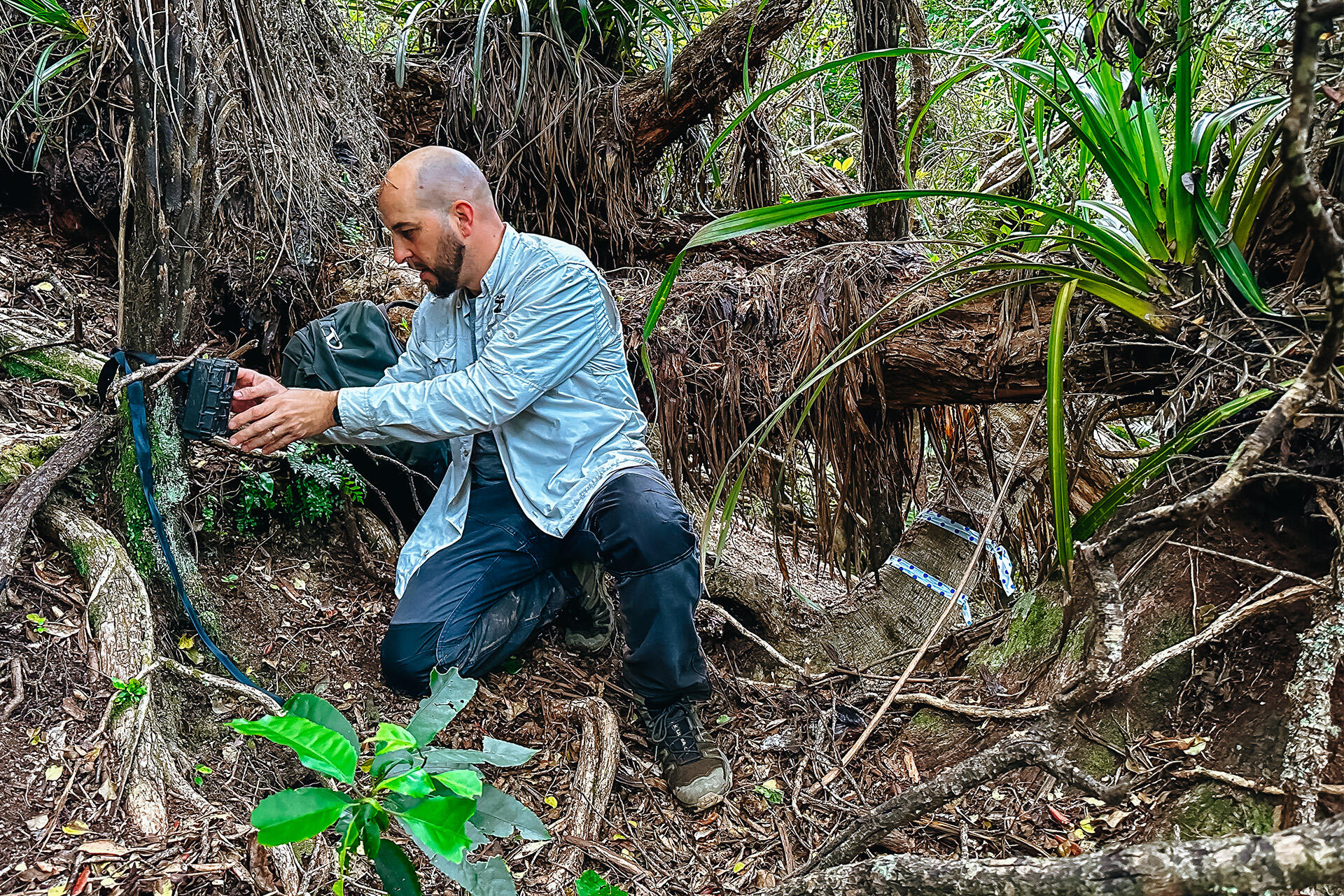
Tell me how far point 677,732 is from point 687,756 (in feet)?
0.21

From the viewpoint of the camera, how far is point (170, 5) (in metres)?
1.81

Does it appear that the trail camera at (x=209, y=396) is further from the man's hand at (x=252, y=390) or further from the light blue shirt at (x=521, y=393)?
the light blue shirt at (x=521, y=393)

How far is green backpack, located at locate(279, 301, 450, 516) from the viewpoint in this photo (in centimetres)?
253

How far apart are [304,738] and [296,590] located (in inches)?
54.0

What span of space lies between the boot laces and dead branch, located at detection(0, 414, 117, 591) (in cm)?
146

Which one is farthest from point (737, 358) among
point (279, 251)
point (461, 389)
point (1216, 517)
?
point (279, 251)

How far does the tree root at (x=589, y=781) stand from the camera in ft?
6.00

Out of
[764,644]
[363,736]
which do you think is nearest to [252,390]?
[363,736]

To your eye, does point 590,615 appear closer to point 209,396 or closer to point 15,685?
point 209,396

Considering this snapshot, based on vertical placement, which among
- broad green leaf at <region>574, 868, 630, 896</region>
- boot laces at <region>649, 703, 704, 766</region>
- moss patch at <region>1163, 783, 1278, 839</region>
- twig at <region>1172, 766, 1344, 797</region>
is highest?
twig at <region>1172, 766, 1344, 797</region>

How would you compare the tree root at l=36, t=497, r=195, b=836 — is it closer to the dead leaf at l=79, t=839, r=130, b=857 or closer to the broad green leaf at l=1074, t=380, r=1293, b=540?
the dead leaf at l=79, t=839, r=130, b=857

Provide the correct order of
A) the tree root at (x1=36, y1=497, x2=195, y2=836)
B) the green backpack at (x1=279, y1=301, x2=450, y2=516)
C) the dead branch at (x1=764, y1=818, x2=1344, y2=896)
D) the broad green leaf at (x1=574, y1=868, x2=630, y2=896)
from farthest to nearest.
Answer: the green backpack at (x1=279, y1=301, x2=450, y2=516)
the tree root at (x1=36, y1=497, x2=195, y2=836)
the broad green leaf at (x1=574, y1=868, x2=630, y2=896)
the dead branch at (x1=764, y1=818, x2=1344, y2=896)

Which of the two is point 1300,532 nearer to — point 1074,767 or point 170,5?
point 1074,767

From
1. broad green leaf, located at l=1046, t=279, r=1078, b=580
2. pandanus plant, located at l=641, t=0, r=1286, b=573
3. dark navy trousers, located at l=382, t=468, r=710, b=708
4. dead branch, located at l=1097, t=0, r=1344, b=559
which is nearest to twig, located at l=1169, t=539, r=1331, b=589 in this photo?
pandanus plant, located at l=641, t=0, r=1286, b=573
